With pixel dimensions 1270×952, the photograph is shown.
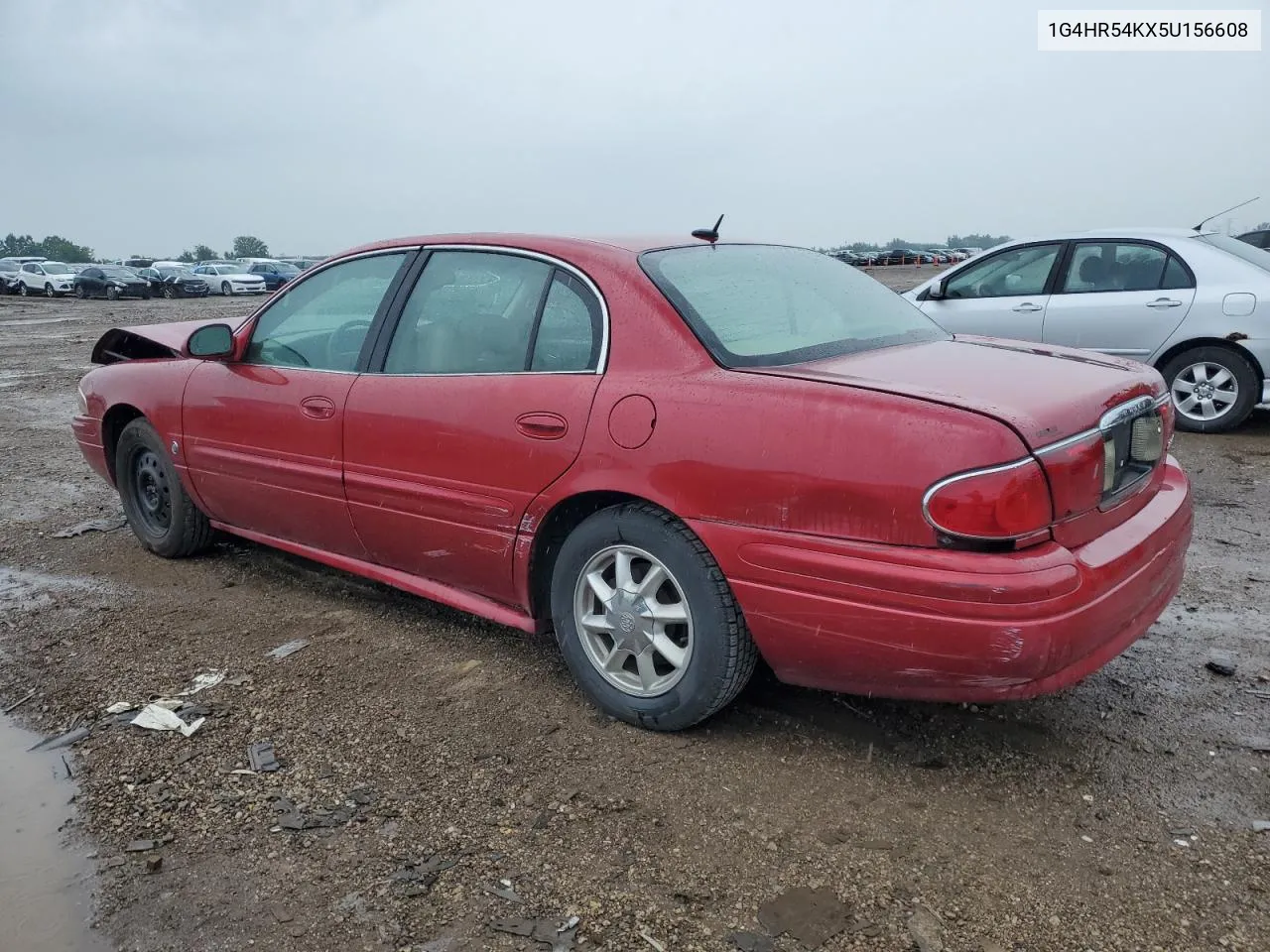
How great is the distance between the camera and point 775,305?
3.32 m

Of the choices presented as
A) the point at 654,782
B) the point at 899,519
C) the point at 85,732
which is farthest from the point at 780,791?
the point at 85,732

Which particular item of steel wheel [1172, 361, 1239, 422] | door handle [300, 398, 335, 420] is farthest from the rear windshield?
steel wheel [1172, 361, 1239, 422]

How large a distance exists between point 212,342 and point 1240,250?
7253 mm

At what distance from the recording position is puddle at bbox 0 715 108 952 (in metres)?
2.32

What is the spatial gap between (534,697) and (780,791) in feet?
3.16

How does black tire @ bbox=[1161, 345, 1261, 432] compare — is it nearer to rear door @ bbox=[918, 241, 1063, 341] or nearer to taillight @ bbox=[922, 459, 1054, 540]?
rear door @ bbox=[918, 241, 1063, 341]

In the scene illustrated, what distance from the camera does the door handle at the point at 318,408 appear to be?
3.82 m

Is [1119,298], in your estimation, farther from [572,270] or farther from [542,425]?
[542,425]

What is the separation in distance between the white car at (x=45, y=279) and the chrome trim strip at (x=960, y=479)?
39.3 metres

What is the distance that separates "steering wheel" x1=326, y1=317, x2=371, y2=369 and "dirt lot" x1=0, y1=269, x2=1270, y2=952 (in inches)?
41.3

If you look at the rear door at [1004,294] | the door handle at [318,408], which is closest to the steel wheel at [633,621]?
the door handle at [318,408]

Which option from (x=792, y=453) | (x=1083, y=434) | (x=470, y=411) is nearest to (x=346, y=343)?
(x=470, y=411)

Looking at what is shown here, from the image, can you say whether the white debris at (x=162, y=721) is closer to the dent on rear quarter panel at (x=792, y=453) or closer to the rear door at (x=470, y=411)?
the rear door at (x=470, y=411)

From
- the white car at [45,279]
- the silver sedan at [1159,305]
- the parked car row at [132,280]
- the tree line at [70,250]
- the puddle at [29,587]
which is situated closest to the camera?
the puddle at [29,587]
